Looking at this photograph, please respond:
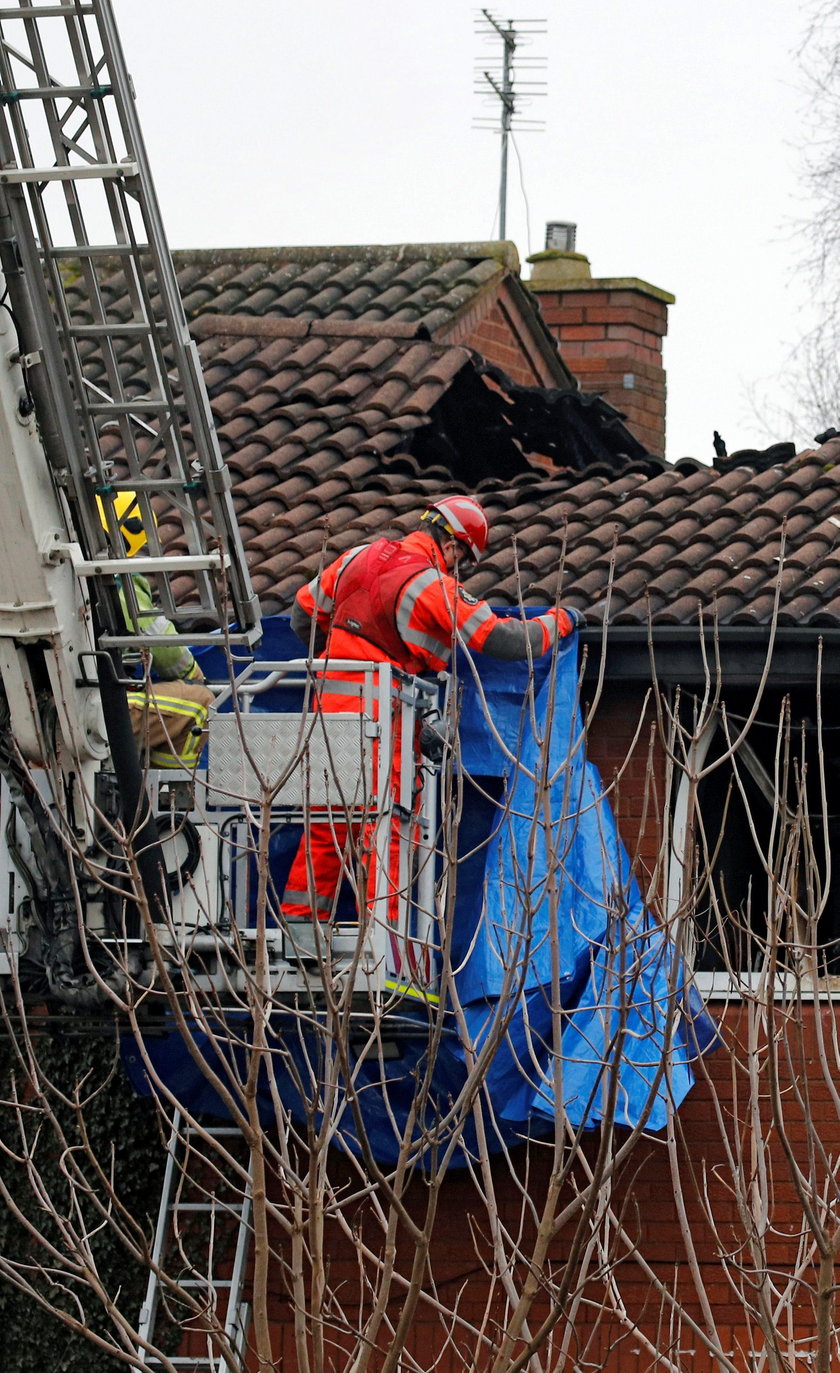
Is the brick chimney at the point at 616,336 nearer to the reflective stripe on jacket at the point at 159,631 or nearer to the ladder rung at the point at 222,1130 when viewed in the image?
the ladder rung at the point at 222,1130

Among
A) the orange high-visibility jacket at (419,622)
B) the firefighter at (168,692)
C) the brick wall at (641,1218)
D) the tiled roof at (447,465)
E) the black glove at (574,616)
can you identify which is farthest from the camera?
the tiled roof at (447,465)

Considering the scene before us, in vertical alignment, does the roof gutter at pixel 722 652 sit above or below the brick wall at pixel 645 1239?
above

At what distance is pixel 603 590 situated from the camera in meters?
9.02

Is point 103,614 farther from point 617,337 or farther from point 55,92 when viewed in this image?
point 617,337

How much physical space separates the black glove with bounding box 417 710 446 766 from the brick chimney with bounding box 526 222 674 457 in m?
8.34

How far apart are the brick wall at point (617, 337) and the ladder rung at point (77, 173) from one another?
9.69m

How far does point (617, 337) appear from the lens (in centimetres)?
1616

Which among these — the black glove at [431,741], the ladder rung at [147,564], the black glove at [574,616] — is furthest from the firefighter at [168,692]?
the black glove at [574,616]

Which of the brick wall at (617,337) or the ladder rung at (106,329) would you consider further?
the brick wall at (617,337)

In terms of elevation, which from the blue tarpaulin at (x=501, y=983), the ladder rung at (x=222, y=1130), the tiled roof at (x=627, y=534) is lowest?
the ladder rung at (x=222, y=1130)

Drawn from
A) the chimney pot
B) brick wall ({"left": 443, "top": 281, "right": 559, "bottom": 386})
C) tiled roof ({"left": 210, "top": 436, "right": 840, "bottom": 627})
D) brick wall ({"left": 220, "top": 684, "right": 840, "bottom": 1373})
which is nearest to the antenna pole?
the chimney pot

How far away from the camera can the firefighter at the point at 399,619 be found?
7.48 metres

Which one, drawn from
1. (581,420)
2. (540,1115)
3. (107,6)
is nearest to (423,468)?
(581,420)

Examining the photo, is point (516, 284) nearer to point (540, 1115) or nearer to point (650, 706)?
point (650, 706)
